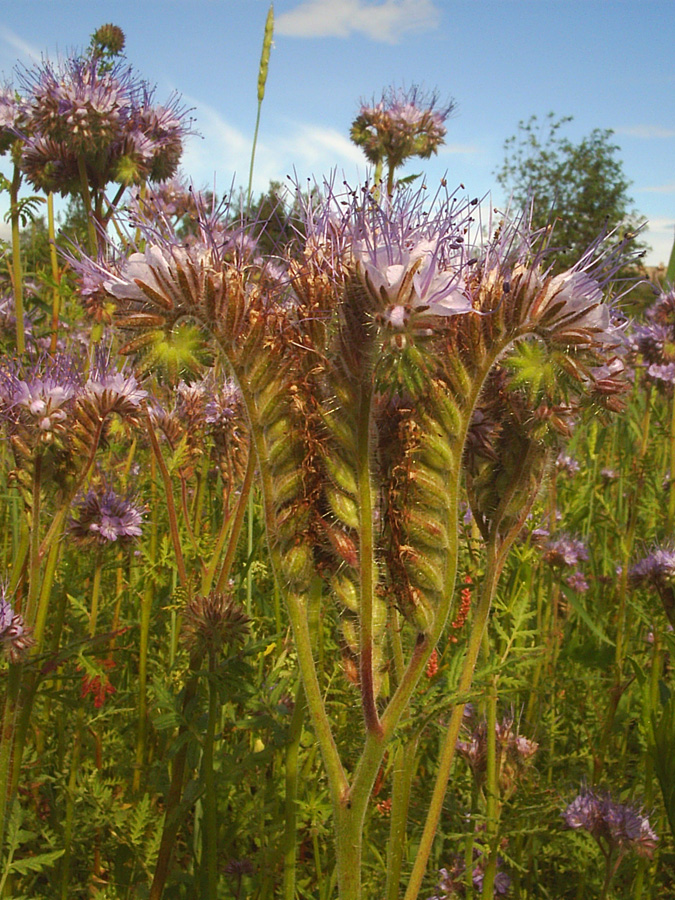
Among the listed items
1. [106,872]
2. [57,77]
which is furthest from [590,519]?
[57,77]

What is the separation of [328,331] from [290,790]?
1.25m

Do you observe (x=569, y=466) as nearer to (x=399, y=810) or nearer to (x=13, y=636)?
(x=399, y=810)

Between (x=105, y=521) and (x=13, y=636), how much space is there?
3.08ft

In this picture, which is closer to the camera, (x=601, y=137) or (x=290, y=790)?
(x=290, y=790)

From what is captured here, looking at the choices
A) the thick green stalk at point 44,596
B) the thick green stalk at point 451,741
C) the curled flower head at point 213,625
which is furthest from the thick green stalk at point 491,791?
the thick green stalk at point 44,596

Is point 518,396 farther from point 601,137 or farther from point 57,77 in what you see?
A: point 601,137

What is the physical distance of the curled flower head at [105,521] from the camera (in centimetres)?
302

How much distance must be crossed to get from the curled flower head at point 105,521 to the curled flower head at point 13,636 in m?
0.79

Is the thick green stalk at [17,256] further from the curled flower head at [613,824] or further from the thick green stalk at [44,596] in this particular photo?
the curled flower head at [613,824]

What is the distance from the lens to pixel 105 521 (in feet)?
9.95

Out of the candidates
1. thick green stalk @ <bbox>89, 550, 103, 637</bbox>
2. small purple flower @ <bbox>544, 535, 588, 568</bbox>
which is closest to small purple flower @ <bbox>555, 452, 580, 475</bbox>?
small purple flower @ <bbox>544, 535, 588, 568</bbox>

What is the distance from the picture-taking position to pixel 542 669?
Result: 3.66m

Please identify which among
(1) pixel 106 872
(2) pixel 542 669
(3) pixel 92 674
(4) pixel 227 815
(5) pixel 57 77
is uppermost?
(5) pixel 57 77

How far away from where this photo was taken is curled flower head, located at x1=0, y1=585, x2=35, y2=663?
2.09 m
